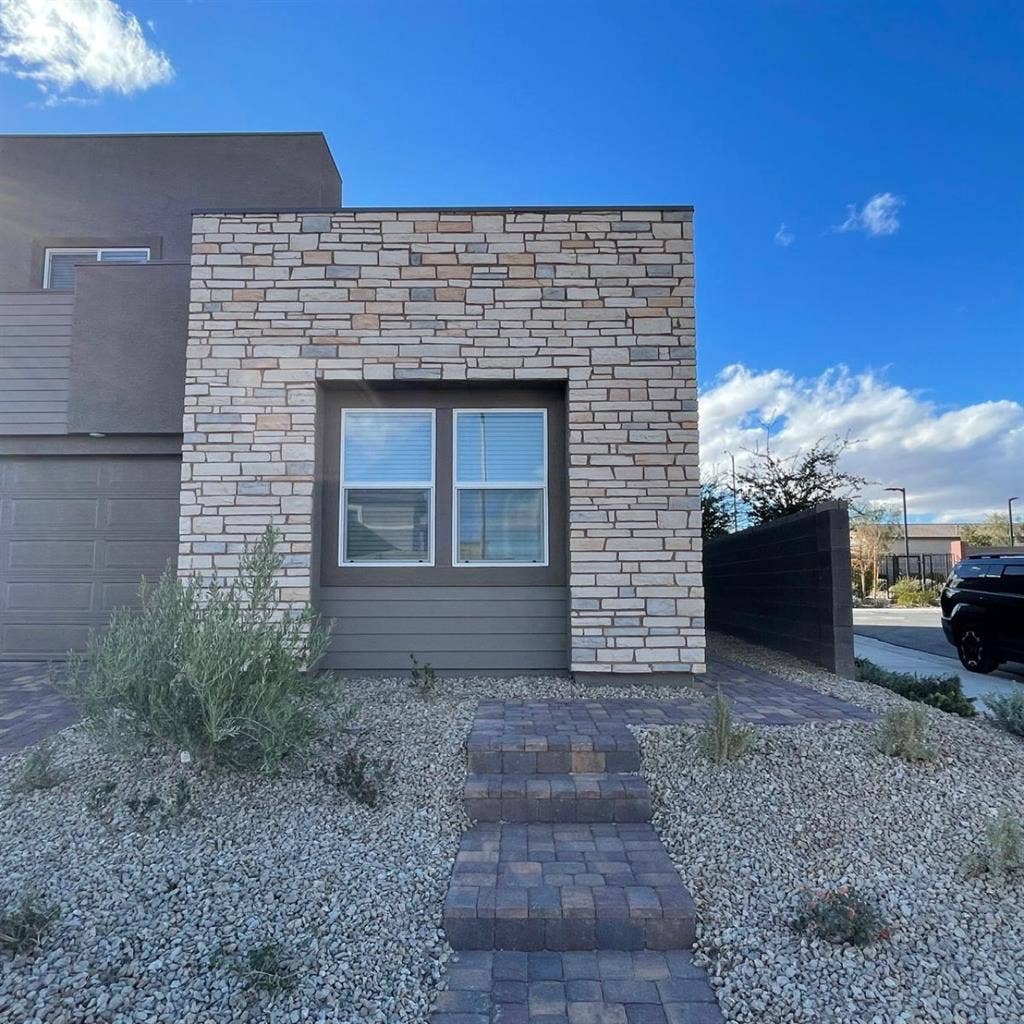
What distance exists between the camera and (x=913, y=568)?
28844 mm

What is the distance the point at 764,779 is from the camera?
138 inches

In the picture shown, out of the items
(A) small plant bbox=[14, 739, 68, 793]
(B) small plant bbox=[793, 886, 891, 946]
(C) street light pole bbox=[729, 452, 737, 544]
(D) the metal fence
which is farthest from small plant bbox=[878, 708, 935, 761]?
(D) the metal fence

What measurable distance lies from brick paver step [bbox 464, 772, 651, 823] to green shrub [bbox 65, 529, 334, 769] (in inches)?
41.0

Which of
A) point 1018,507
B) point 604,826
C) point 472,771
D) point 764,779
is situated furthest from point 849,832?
point 1018,507

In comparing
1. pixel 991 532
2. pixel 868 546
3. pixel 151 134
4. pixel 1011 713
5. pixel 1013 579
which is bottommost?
pixel 1011 713

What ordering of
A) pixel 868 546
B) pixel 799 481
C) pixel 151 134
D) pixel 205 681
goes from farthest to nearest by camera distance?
pixel 868 546 < pixel 799 481 < pixel 151 134 < pixel 205 681

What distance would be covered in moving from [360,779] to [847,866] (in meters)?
2.30

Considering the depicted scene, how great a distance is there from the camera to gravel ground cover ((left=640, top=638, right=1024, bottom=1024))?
2.20 metres

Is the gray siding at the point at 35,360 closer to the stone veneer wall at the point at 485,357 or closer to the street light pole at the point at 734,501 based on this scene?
the stone veneer wall at the point at 485,357

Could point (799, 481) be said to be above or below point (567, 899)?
above

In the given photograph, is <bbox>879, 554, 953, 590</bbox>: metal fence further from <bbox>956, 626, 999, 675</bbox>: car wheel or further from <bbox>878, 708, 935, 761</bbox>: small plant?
<bbox>878, 708, 935, 761</bbox>: small plant

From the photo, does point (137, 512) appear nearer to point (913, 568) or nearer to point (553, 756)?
point (553, 756)

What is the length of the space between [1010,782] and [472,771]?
2940 millimetres

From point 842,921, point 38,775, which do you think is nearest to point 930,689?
point 842,921
